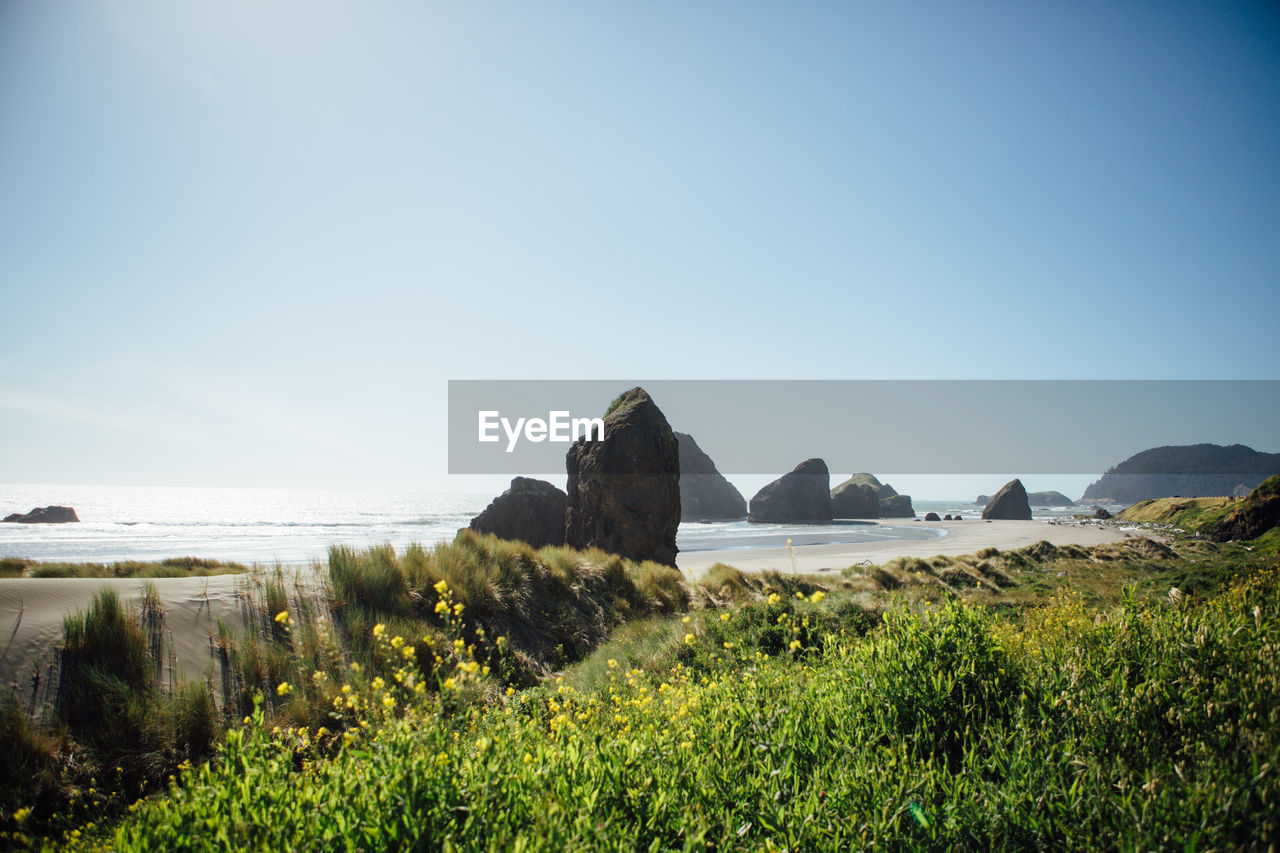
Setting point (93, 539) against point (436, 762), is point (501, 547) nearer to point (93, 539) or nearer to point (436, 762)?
point (436, 762)

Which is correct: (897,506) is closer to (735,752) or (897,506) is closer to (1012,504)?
(1012,504)

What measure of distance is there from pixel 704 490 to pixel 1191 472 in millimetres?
107400

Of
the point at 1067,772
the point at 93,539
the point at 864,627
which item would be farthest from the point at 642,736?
the point at 93,539

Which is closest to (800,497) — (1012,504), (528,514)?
(1012,504)

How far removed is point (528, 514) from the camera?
112 feet

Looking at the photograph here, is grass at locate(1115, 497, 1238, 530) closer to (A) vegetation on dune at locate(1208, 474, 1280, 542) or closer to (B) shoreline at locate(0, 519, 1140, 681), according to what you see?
(A) vegetation on dune at locate(1208, 474, 1280, 542)

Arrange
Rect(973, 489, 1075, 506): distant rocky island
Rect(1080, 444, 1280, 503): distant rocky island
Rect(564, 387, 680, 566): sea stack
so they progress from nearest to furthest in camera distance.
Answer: Rect(564, 387, 680, 566): sea stack
Rect(1080, 444, 1280, 503): distant rocky island
Rect(973, 489, 1075, 506): distant rocky island

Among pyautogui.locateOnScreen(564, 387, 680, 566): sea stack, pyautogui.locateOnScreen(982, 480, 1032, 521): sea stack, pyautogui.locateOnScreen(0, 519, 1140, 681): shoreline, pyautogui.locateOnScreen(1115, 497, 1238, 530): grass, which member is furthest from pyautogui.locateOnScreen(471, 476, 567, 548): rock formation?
pyautogui.locateOnScreen(982, 480, 1032, 521): sea stack

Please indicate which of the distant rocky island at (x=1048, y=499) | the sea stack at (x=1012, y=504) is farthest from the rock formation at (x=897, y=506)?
the distant rocky island at (x=1048, y=499)

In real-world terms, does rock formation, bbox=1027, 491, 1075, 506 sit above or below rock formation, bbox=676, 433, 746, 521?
below

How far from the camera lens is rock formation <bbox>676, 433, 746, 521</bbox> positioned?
376 ft

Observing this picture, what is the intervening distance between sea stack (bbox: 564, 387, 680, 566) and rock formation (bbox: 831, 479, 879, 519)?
91.4m

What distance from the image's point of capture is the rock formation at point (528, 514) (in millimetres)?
33344

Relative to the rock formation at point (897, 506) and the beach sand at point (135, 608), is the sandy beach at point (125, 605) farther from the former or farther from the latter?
the rock formation at point (897, 506)
